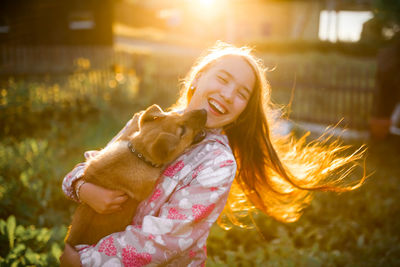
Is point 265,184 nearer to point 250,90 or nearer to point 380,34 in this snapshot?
point 250,90

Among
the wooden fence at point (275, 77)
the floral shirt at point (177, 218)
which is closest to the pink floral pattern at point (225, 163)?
the floral shirt at point (177, 218)

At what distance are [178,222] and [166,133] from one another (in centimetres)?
60

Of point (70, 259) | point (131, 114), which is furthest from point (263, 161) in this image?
point (131, 114)

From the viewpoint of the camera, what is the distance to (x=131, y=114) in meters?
7.62

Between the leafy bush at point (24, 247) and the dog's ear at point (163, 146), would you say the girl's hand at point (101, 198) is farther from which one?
the leafy bush at point (24, 247)

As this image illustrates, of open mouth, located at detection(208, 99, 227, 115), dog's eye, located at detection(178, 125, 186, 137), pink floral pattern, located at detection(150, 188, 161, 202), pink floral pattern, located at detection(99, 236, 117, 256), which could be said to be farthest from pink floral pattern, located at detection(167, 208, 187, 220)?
open mouth, located at detection(208, 99, 227, 115)

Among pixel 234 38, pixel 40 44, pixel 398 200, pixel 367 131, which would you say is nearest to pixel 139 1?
pixel 234 38

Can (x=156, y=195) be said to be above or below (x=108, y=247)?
above

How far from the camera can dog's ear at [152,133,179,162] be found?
6.92 ft

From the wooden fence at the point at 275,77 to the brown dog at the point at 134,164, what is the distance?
4710 millimetres

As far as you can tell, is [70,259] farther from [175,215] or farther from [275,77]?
[275,77]

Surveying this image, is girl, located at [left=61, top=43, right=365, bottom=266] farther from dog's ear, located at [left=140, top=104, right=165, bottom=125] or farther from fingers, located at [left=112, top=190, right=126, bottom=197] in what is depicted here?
dog's ear, located at [left=140, top=104, right=165, bottom=125]

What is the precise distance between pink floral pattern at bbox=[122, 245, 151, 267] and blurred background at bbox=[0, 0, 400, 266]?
1152mm

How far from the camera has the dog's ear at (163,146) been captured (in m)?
2.11
